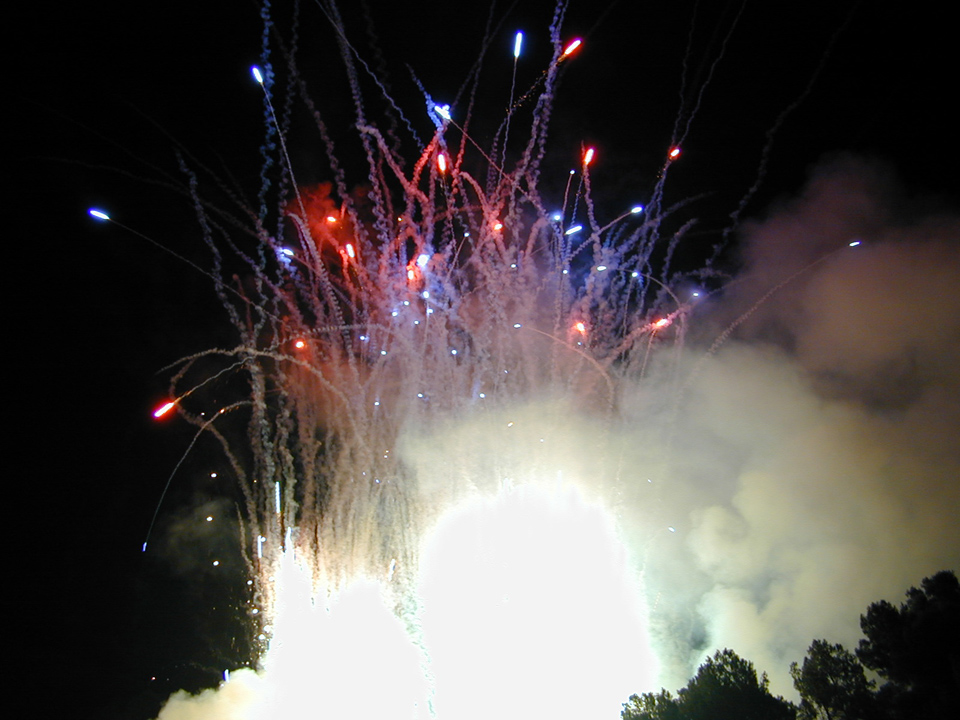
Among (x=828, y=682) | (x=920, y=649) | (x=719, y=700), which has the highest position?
(x=719, y=700)

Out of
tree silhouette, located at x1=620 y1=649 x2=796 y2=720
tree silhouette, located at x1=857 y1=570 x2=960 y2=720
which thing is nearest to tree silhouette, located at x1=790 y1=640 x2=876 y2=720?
tree silhouette, located at x1=620 y1=649 x2=796 y2=720

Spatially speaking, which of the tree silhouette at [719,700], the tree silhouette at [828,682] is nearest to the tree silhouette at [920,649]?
the tree silhouette at [828,682]

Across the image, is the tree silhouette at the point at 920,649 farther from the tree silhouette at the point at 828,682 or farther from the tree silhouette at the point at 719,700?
the tree silhouette at the point at 719,700

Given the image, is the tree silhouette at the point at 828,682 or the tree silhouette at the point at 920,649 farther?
the tree silhouette at the point at 828,682

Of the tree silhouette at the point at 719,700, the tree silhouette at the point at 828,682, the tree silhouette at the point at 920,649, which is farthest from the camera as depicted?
the tree silhouette at the point at 719,700

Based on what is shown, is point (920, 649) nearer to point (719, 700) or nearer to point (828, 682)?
point (828, 682)

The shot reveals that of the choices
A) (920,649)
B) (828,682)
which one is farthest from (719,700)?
(920,649)

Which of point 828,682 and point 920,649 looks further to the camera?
point 828,682

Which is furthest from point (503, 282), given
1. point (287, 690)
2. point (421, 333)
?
point (287, 690)

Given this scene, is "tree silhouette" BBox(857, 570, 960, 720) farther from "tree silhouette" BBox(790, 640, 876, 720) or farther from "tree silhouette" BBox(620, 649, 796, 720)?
"tree silhouette" BBox(620, 649, 796, 720)

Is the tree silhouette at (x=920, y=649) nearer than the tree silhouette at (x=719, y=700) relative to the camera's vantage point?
Yes

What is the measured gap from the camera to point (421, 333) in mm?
10344

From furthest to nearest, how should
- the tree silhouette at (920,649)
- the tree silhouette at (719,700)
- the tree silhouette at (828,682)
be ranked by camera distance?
the tree silhouette at (719,700) < the tree silhouette at (828,682) < the tree silhouette at (920,649)

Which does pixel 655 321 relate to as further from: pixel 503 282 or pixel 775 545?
pixel 775 545
